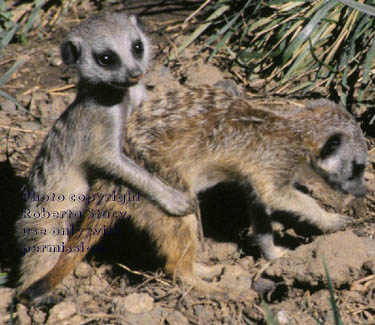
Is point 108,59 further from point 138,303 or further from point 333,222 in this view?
point 333,222

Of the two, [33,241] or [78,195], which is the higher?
[78,195]

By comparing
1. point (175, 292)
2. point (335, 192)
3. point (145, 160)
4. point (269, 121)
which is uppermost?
point (269, 121)

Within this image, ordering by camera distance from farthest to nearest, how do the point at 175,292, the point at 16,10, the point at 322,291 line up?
the point at 16,10
the point at 175,292
the point at 322,291

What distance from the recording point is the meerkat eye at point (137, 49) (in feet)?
12.8

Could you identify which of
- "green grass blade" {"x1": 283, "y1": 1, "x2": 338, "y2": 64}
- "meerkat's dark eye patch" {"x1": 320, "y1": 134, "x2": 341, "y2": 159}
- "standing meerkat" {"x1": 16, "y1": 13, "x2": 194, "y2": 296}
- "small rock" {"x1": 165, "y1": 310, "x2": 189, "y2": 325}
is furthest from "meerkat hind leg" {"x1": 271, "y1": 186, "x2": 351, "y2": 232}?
"green grass blade" {"x1": 283, "y1": 1, "x2": 338, "y2": 64}

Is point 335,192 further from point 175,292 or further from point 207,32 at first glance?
point 207,32

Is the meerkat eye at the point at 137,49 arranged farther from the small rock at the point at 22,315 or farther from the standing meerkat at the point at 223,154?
the small rock at the point at 22,315

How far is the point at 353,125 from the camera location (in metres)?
3.57

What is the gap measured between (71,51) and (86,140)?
2.26 feet

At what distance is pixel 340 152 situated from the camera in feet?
11.6

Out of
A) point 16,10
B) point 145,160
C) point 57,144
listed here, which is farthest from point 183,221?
point 16,10

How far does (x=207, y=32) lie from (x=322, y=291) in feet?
9.71

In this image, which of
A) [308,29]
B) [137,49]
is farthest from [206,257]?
[308,29]

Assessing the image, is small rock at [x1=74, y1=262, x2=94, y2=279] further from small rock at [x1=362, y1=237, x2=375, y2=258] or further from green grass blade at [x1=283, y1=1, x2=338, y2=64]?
green grass blade at [x1=283, y1=1, x2=338, y2=64]
